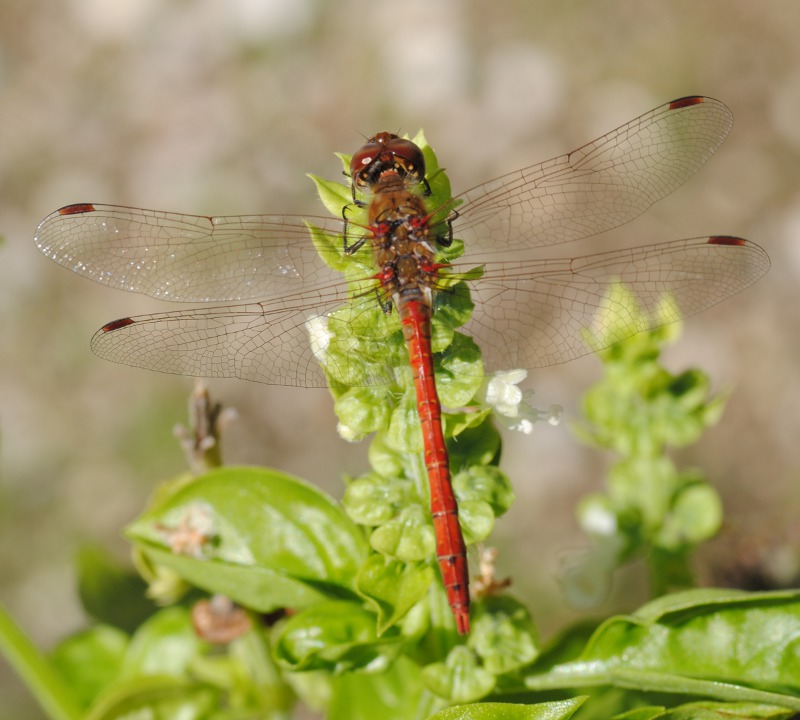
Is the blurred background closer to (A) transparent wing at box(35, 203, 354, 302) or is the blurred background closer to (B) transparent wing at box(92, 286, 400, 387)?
(A) transparent wing at box(35, 203, 354, 302)

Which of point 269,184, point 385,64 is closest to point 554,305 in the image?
point 269,184

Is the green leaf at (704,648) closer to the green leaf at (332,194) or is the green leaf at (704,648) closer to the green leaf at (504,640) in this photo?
the green leaf at (504,640)

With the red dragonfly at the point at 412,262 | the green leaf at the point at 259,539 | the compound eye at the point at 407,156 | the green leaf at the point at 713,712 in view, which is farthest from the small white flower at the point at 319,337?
the green leaf at the point at 713,712

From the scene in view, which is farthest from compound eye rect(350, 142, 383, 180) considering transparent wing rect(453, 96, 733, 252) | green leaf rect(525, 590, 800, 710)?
green leaf rect(525, 590, 800, 710)

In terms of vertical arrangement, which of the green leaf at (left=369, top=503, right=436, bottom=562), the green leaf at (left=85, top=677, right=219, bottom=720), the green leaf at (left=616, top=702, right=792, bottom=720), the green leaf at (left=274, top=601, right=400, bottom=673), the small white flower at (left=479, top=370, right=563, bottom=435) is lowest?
the green leaf at (left=616, top=702, right=792, bottom=720)

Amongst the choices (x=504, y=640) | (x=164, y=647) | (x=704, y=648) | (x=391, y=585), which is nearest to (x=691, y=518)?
(x=704, y=648)

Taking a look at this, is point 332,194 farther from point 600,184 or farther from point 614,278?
point 600,184
